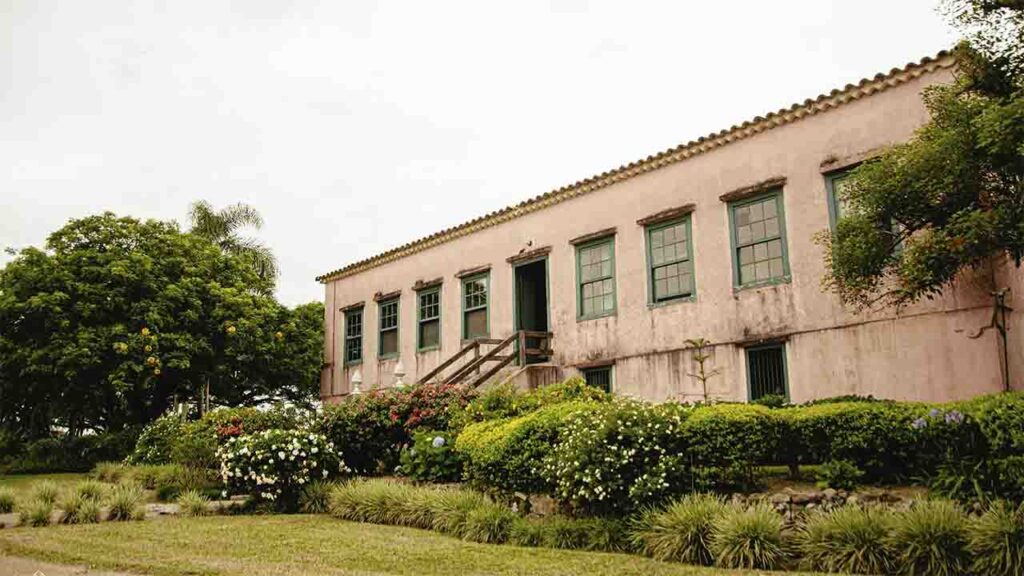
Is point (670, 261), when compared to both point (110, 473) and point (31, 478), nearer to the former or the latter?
point (110, 473)

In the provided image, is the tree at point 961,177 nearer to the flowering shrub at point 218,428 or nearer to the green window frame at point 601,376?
the green window frame at point 601,376

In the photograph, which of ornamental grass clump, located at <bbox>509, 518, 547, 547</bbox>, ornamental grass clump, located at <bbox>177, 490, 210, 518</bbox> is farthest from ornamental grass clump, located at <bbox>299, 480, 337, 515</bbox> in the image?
ornamental grass clump, located at <bbox>509, 518, 547, 547</bbox>

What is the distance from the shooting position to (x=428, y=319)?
2089 centimetres

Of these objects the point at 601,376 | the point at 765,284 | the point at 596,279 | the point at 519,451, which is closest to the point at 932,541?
the point at 519,451

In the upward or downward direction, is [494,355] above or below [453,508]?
above

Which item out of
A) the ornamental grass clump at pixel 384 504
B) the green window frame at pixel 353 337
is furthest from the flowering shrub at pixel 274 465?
the green window frame at pixel 353 337

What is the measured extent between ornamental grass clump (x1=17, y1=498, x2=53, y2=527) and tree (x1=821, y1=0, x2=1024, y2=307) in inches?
437

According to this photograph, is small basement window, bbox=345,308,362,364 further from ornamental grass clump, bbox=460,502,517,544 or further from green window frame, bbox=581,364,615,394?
ornamental grass clump, bbox=460,502,517,544

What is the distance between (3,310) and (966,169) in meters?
23.1

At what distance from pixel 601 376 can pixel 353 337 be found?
9837 millimetres

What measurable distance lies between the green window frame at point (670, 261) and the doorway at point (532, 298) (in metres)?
2.97

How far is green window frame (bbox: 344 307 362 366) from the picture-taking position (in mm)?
23375

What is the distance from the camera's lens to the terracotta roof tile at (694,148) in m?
12.2

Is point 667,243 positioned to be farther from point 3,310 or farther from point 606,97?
point 3,310
